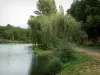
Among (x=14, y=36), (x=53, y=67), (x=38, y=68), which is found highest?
(x=14, y=36)

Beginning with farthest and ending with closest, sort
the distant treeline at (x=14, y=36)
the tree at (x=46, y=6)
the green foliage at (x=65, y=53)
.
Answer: the distant treeline at (x=14, y=36), the tree at (x=46, y=6), the green foliage at (x=65, y=53)

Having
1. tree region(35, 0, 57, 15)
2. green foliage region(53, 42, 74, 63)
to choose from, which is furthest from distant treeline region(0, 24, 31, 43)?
green foliage region(53, 42, 74, 63)

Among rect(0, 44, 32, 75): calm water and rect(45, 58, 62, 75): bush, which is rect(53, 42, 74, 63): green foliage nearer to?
rect(0, 44, 32, 75): calm water

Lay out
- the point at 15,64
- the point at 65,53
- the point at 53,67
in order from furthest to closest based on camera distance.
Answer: the point at 15,64, the point at 65,53, the point at 53,67

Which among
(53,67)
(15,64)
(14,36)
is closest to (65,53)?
(53,67)

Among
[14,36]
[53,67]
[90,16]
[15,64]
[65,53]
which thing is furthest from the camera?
[14,36]

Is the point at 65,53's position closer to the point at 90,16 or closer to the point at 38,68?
the point at 38,68

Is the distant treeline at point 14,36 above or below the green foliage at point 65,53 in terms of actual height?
above

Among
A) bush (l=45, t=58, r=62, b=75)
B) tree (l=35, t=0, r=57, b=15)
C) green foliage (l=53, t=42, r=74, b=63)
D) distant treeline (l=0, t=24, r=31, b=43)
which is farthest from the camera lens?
distant treeline (l=0, t=24, r=31, b=43)

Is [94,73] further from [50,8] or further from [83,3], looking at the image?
[50,8]

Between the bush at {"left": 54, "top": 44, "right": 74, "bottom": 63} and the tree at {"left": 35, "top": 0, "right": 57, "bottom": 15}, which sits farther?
the tree at {"left": 35, "top": 0, "right": 57, "bottom": 15}

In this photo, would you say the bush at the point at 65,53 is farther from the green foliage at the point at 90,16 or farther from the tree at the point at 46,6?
the tree at the point at 46,6

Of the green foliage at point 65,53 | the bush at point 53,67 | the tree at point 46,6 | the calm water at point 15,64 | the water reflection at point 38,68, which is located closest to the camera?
the bush at point 53,67

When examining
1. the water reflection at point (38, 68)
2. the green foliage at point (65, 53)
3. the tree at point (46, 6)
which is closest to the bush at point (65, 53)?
the green foliage at point (65, 53)
